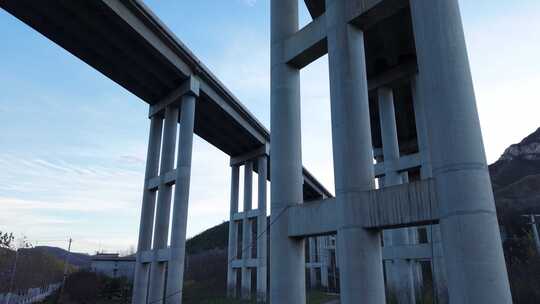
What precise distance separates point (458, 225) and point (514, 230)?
54056 mm

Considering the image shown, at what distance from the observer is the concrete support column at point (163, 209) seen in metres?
25.4

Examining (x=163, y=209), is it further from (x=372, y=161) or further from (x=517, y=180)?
(x=517, y=180)

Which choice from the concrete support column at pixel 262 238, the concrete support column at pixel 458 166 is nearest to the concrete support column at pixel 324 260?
the concrete support column at pixel 262 238

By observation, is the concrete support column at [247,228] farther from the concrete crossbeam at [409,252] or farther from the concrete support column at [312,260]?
the concrete support column at [312,260]

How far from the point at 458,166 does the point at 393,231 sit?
614 inches

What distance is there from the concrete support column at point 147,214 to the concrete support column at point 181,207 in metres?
3.76

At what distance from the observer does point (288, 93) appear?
601 inches

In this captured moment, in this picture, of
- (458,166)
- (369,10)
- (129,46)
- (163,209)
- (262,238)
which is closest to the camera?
(458,166)

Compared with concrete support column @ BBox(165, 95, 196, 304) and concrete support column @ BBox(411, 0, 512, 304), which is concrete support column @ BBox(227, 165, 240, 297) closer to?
concrete support column @ BBox(165, 95, 196, 304)

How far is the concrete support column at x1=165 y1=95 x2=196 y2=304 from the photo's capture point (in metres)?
24.0

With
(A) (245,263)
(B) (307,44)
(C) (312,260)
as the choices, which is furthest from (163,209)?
(C) (312,260)

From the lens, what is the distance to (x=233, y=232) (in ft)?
141

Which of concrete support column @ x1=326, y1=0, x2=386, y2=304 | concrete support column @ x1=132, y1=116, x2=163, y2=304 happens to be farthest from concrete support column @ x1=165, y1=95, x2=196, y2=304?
concrete support column @ x1=326, y1=0, x2=386, y2=304

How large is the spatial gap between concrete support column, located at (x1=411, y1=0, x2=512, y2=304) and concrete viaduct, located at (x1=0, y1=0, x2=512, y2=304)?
0.10 ft
